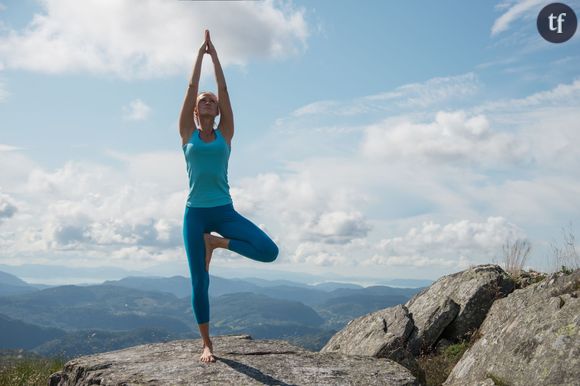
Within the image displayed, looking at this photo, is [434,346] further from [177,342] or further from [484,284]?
[177,342]

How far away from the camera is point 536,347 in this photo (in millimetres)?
9359

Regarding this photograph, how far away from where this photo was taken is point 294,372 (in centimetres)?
828


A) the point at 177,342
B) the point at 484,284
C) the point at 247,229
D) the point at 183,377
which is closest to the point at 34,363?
the point at 177,342

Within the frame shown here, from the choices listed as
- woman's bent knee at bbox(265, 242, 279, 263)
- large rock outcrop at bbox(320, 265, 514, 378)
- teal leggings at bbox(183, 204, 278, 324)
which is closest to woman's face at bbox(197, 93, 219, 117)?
teal leggings at bbox(183, 204, 278, 324)

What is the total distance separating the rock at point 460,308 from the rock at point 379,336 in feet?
1.40

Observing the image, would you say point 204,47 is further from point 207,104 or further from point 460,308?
point 460,308

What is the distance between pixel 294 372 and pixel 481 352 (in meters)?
4.78

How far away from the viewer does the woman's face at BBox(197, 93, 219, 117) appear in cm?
848

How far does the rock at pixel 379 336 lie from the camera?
525 inches

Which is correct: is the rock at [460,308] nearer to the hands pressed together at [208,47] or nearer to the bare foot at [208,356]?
the bare foot at [208,356]

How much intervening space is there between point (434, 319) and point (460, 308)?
861 mm

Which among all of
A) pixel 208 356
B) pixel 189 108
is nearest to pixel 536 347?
pixel 208 356

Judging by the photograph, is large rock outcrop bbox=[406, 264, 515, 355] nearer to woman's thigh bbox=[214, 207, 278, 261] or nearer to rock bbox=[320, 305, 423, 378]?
rock bbox=[320, 305, 423, 378]

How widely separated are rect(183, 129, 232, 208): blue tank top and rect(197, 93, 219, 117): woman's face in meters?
0.40
